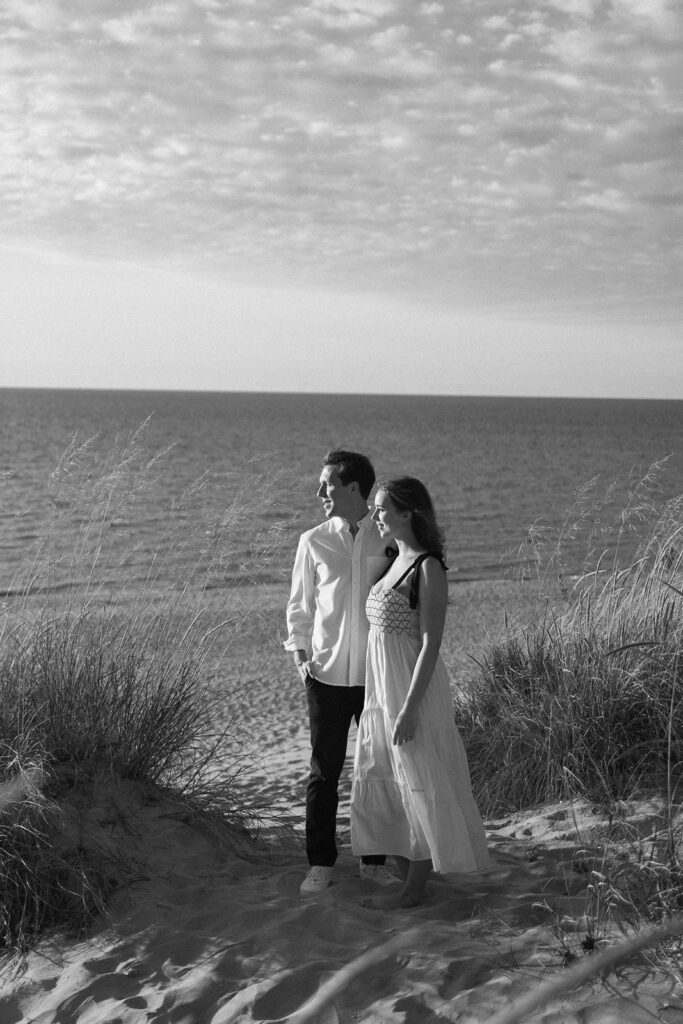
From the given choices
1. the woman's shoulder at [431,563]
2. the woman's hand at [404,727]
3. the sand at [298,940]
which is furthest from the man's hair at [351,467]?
the sand at [298,940]

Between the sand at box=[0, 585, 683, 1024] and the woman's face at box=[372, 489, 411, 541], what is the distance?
1.57 meters

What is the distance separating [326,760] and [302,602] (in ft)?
2.50

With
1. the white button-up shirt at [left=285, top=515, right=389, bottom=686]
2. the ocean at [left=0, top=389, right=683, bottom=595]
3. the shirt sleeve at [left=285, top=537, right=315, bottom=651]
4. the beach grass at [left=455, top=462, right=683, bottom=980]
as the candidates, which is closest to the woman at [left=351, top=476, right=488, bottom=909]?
the white button-up shirt at [left=285, top=515, right=389, bottom=686]

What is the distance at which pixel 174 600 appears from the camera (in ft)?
20.4

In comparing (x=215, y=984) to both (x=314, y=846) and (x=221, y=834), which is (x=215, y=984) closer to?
(x=314, y=846)

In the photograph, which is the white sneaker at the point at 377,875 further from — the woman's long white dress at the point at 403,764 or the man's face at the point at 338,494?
the man's face at the point at 338,494

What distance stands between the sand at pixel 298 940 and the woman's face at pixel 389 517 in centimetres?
157

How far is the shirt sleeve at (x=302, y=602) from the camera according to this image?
15.5 feet

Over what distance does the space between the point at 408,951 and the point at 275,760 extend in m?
4.74

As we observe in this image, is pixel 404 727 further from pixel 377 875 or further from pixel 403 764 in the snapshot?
pixel 377 875

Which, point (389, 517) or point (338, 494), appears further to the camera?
point (338, 494)

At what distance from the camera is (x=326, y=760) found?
4570mm

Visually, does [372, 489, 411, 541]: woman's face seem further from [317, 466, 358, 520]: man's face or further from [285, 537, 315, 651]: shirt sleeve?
[285, 537, 315, 651]: shirt sleeve

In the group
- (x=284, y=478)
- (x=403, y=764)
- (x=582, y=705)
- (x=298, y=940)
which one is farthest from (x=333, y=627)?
(x=284, y=478)
